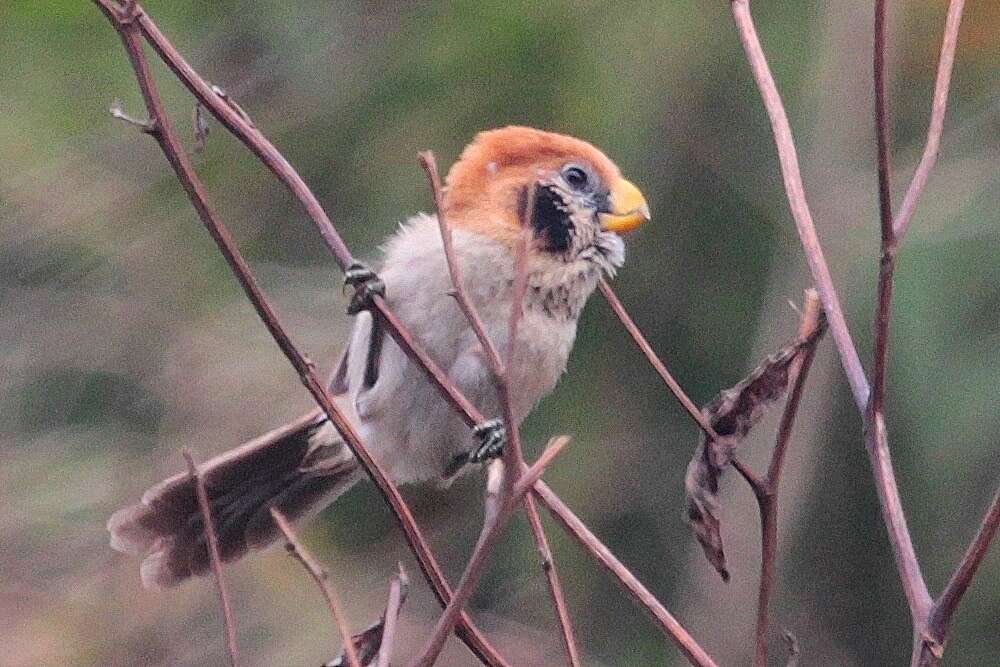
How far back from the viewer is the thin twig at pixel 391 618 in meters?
1.28

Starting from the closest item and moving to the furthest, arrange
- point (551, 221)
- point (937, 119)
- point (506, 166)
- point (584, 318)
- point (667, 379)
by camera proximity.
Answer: point (937, 119), point (667, 379), point (551, 221), point (506, 166), point (584, 318)

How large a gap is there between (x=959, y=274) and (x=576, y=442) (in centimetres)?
105

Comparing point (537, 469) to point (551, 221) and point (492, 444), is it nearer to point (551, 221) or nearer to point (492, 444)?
point (492, 444)

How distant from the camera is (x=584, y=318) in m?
4.11

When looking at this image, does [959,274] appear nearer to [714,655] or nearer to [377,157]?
[714,655]

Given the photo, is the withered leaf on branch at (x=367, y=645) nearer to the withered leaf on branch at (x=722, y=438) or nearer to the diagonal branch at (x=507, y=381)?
the diagonal branch at (x=507, y=381)

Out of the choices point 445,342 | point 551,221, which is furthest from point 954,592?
point 551,221

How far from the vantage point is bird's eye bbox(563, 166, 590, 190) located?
8.96ft

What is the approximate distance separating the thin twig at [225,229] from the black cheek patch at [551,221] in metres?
1.13

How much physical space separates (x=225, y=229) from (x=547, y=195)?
4.32 ft

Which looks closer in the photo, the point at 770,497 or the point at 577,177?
the point at 770,497

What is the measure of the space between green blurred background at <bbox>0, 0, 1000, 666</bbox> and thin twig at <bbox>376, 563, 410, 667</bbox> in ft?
6.74

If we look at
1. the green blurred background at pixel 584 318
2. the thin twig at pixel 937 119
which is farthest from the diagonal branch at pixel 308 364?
the green blurred background at pixel 584 318

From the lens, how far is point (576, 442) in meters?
4.13
